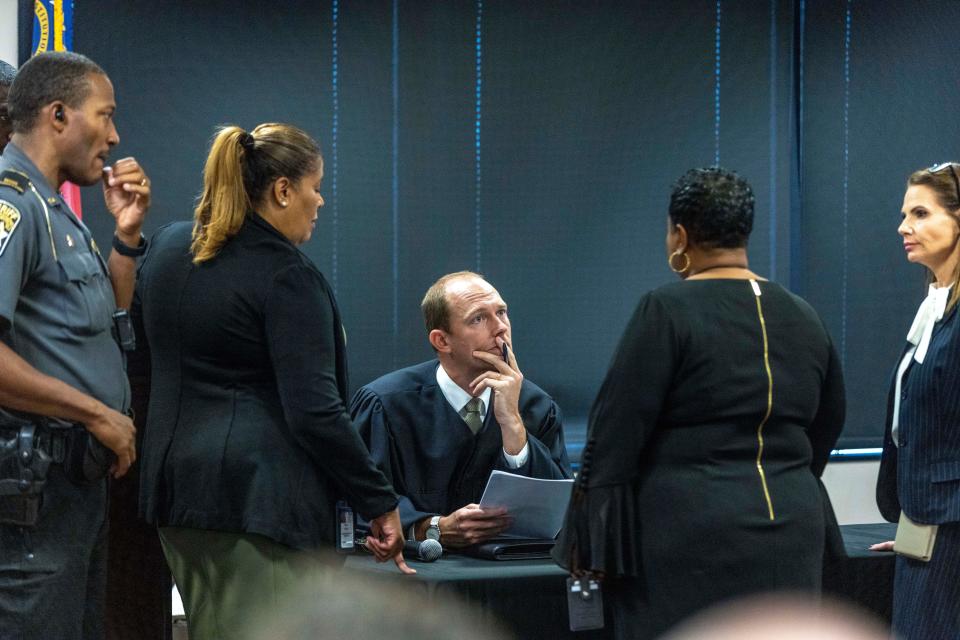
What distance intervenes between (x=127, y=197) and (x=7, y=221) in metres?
0.29

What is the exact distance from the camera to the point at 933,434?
234 cm

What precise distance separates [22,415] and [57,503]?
5.8 inches

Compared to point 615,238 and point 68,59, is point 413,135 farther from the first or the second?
point 68,59

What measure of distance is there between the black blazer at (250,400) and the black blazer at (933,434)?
110 centimetres

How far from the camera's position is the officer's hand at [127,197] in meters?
2.05

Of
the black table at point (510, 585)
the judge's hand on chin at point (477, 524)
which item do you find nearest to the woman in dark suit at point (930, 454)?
the black table at point (510, 585)

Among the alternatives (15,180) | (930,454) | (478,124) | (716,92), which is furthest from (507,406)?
(716,92)

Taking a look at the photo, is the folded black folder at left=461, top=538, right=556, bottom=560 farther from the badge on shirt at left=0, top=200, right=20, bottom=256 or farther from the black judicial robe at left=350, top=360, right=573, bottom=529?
the badge on shirt at left=0, top=200, right=20, bottom=256

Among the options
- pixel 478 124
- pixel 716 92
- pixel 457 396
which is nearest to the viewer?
pixel 457 396

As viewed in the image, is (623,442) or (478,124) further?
(478,124)

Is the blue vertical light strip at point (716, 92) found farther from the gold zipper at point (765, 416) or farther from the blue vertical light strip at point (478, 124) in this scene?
the gold zipper at point (765, 416)

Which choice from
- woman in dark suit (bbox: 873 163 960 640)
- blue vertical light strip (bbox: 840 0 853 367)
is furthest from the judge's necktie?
blue vertical light strip (bbox: 840 0 853 367)

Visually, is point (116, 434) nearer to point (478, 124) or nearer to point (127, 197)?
point (127, 197)

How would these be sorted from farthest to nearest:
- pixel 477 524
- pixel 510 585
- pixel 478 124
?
pixel 478 124 → pixel 477 524 → pixel 510 585
